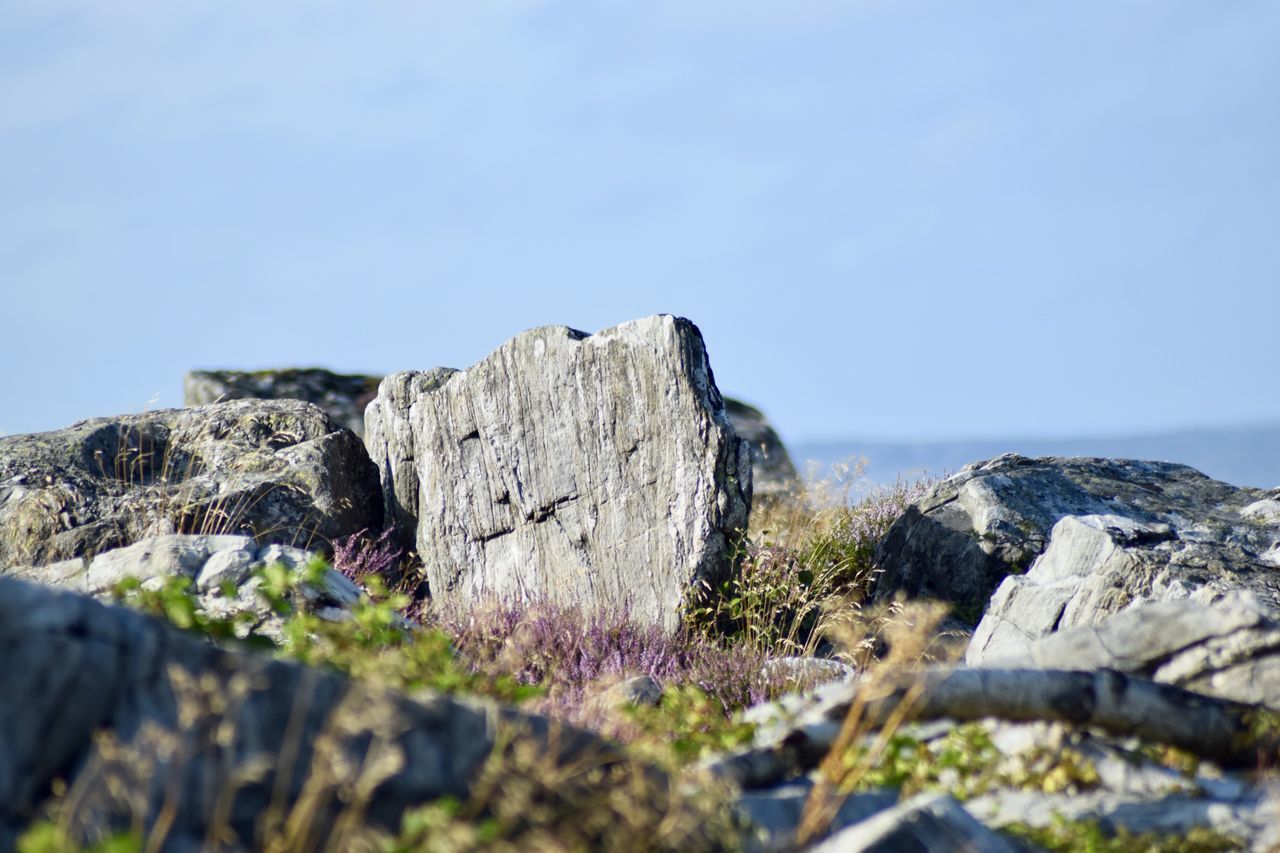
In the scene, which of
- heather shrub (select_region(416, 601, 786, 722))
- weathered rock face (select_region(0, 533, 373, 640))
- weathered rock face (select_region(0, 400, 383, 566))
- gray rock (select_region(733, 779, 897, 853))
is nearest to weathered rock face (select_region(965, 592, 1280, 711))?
gray rock (select_region(733, 779, 897, 853))

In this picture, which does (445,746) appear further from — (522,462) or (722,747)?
(522,462)

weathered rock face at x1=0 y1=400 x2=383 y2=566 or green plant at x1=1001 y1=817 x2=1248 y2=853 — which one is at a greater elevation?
weathered rock face at x1=0 y1=400 x2=383 y2=566

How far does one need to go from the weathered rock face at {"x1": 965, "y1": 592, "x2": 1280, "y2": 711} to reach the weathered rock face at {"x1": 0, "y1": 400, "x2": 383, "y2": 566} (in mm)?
6687

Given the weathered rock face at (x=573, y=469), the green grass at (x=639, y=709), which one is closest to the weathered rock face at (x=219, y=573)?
the green grass at (x=639, y=709)

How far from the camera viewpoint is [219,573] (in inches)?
291

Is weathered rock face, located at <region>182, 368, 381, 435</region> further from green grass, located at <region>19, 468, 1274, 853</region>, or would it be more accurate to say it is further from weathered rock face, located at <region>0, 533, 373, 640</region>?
weathered rock face, located at <region>0, 533, 373, 640</region>

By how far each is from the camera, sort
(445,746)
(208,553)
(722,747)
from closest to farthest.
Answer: (445,746) → (722,747) → (208,553)

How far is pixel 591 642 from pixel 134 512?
4105mm

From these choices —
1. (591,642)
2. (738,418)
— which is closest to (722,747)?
(591,642)

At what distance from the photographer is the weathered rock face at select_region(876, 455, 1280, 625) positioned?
8484mm

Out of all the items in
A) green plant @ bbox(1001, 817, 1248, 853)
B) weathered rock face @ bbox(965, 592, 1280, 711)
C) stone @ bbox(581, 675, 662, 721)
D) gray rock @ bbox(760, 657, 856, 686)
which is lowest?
gray rock @ bbox(760, 657, 856, 686)

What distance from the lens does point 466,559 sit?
10.9 meters

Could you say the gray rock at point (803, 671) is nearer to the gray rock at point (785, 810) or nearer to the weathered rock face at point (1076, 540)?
the weathered rock face at point (1076, 540)

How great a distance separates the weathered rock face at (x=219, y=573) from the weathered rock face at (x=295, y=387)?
38.6 feet
